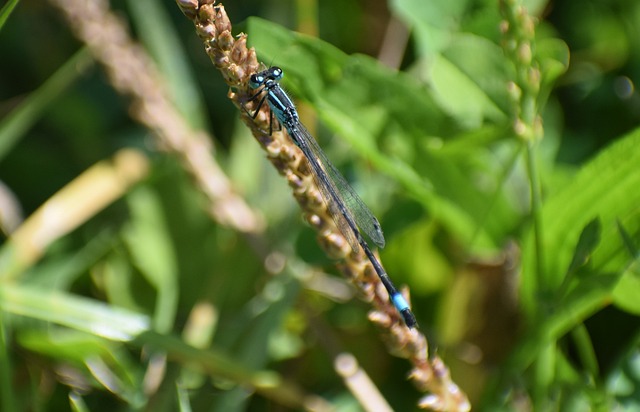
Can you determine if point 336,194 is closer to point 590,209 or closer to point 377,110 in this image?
point 377,110

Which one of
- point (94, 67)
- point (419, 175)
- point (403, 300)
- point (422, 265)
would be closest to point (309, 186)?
point (403, 300)

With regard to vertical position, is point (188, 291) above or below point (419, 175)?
below

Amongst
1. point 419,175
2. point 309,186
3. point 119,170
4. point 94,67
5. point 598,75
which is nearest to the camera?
point 309,186

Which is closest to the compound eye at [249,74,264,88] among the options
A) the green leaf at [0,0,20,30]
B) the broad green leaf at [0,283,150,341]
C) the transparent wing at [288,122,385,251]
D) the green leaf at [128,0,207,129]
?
the transparent wing at [288,122,385,251]

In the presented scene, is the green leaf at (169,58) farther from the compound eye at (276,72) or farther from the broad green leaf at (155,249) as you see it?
the compound eye at (276,72)

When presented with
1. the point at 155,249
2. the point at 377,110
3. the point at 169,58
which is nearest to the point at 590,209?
the point at 377,110

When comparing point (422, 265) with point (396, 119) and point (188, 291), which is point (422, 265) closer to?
point (396, 119)

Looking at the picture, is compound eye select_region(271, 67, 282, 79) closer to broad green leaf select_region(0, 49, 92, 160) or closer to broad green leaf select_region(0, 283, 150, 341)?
broad green leaf select_region(0, 283, 150, 341)
